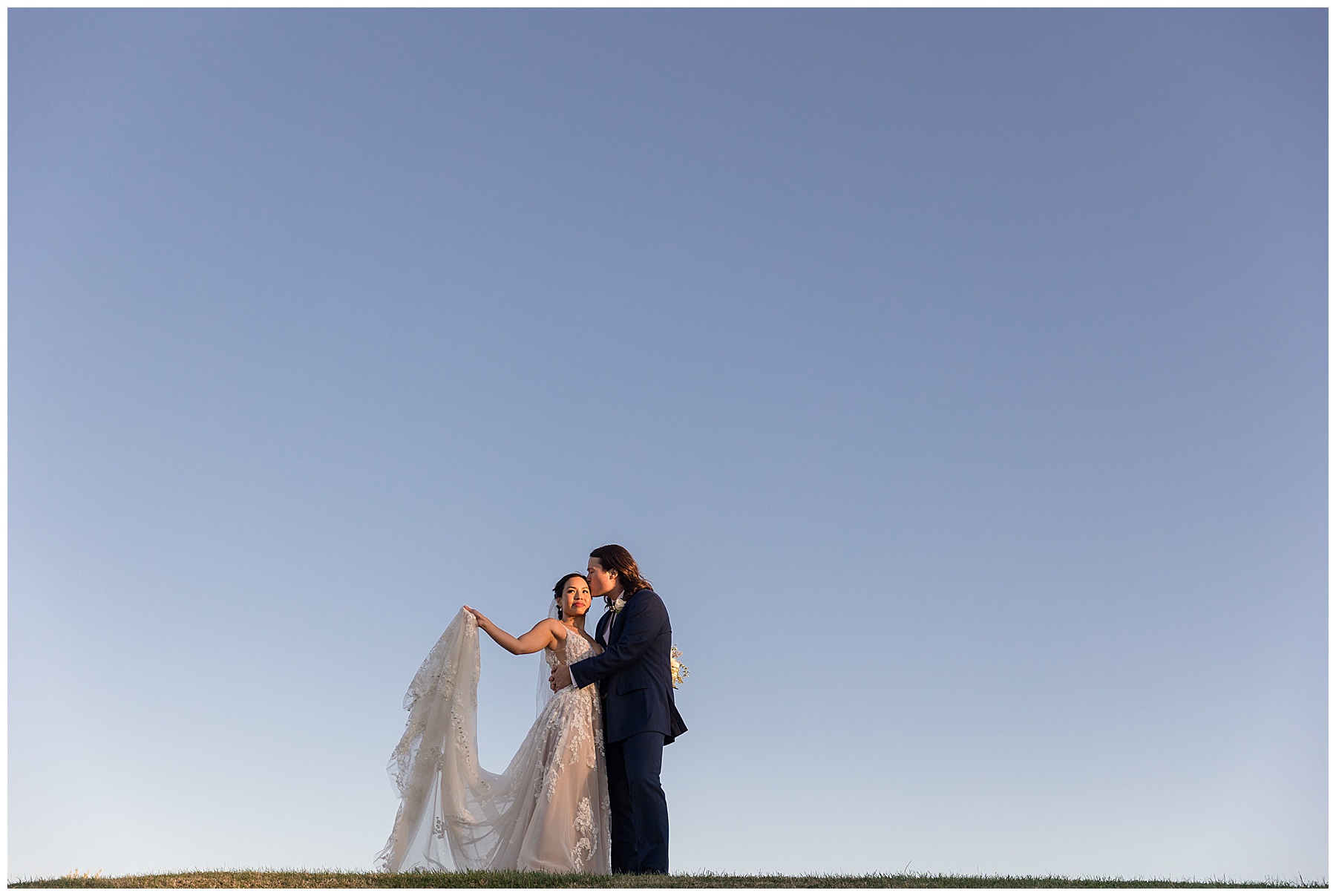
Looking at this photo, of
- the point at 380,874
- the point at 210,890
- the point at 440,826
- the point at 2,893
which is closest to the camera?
the point at 2,893

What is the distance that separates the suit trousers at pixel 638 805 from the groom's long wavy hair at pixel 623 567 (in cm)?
140

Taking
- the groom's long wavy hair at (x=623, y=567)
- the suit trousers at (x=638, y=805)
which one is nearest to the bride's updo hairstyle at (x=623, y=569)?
the groom's long wavy hair at (x=623, y=567)

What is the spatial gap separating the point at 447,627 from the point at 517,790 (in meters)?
1.74

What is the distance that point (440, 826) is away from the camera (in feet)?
38.7

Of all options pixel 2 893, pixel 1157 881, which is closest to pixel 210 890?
pixel 2 893

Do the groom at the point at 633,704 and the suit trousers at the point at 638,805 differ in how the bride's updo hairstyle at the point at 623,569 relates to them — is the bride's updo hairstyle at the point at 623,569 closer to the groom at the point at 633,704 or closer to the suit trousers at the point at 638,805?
the groom at the point at 633,704

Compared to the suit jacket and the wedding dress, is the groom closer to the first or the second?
the suit jacket

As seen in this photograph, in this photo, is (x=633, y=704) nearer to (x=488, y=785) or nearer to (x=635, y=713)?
(x=635, y=713)

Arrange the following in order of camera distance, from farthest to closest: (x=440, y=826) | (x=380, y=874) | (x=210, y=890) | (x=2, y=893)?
(x=440, y=826) → (x=380, y=874) → (x=210, y=890) → (x=2, y=893)

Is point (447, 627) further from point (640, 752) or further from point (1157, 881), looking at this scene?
point (1157, 881)

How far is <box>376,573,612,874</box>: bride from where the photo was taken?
37.4 ft

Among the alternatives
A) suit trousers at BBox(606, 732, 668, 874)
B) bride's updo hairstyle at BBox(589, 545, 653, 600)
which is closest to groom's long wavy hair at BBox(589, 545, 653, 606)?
bride's updo hairstyle at BBox(589, 545, 653, 600)

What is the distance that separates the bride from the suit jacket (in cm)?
34

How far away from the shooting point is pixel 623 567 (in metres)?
12.1
